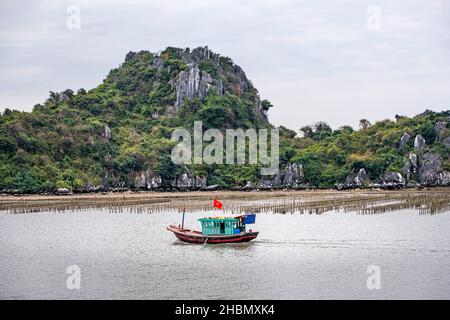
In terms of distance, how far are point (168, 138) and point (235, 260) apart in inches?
3025

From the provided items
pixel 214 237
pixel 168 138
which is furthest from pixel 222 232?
pixel 168 138

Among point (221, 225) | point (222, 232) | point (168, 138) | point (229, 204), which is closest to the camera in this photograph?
point (221, 225)

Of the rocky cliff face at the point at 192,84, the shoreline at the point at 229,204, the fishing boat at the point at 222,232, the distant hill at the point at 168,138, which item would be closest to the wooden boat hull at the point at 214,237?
the fishing boat at the point at 222,232

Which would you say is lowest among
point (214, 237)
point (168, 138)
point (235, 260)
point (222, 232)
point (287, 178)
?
point (235, 260)

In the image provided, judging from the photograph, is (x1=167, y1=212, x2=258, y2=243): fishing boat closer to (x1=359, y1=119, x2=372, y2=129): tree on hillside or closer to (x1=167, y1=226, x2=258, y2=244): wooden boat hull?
(x1=167, y1=226, x2=258, y2=244): wooden boat hull

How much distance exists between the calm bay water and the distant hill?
36493mm

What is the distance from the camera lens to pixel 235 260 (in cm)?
3656

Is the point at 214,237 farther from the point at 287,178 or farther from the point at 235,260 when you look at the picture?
the point at 287,178

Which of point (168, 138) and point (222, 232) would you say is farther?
point (168, 138)

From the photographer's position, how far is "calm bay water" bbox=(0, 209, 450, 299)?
29328 mm

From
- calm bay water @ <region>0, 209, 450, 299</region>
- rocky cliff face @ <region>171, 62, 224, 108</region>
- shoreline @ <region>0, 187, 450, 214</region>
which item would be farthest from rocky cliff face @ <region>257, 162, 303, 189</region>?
calm bay water @ <region>0, 209, 450, 299</region>

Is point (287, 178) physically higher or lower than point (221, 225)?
higher

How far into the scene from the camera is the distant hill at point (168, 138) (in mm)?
91062

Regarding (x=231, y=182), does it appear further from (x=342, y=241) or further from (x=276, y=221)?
(x=342, y=241)
